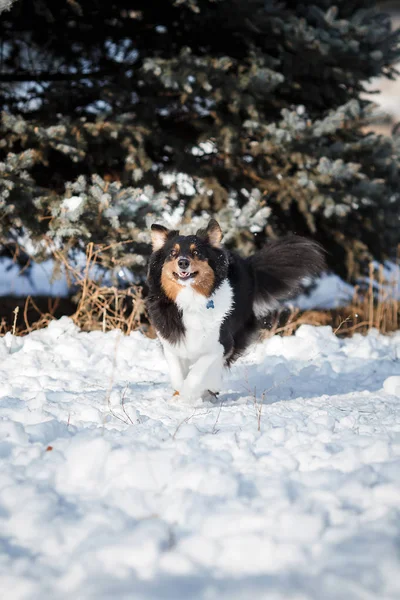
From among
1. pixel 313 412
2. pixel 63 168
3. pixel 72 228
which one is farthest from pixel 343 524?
pixel 63 168

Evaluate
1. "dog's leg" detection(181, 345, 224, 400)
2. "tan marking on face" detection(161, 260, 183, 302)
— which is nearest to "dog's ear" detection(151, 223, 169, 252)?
"tan marking on face" detection(161, 260, 183, 302)

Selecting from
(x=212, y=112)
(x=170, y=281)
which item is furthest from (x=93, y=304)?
(x=212, y=112)

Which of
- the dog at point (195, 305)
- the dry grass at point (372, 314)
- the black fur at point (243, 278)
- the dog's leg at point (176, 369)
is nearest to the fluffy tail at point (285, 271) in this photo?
the black fur at point (243, 278)

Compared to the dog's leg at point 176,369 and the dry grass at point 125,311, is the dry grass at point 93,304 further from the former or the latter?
the dog's leg at point 176,369

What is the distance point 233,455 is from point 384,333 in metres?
4.87

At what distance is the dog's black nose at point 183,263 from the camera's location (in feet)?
12.0

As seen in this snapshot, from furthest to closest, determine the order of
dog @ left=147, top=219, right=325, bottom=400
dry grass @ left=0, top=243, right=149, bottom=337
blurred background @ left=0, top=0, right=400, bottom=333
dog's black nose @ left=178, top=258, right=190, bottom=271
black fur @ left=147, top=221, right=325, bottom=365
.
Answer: blurred background @ left=0, top=0, right=400, bottom=333
dry grass @ left=0, top=243, right=149, bottom=337
black fur @ left=147, top=221, right=325, bottom=365
dog @ left=147, top=219, right=325, bottom=400
dog's black nose @ left=178, top=258, right=190, bottom=271

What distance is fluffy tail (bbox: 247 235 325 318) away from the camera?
15.1ft

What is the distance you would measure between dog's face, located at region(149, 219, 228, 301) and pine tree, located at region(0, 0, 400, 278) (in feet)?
4.74

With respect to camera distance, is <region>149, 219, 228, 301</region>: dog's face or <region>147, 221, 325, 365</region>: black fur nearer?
<region>149, 219, 228, 301</region>: dog's face

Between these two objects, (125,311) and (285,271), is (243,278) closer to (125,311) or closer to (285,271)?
(285,271)

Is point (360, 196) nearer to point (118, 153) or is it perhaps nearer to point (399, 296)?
point (399, 296)

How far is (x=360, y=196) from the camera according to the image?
6523 millimetres

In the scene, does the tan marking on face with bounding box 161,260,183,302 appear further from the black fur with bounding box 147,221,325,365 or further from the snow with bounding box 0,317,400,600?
the snow with bounding box 0,317,400,600
